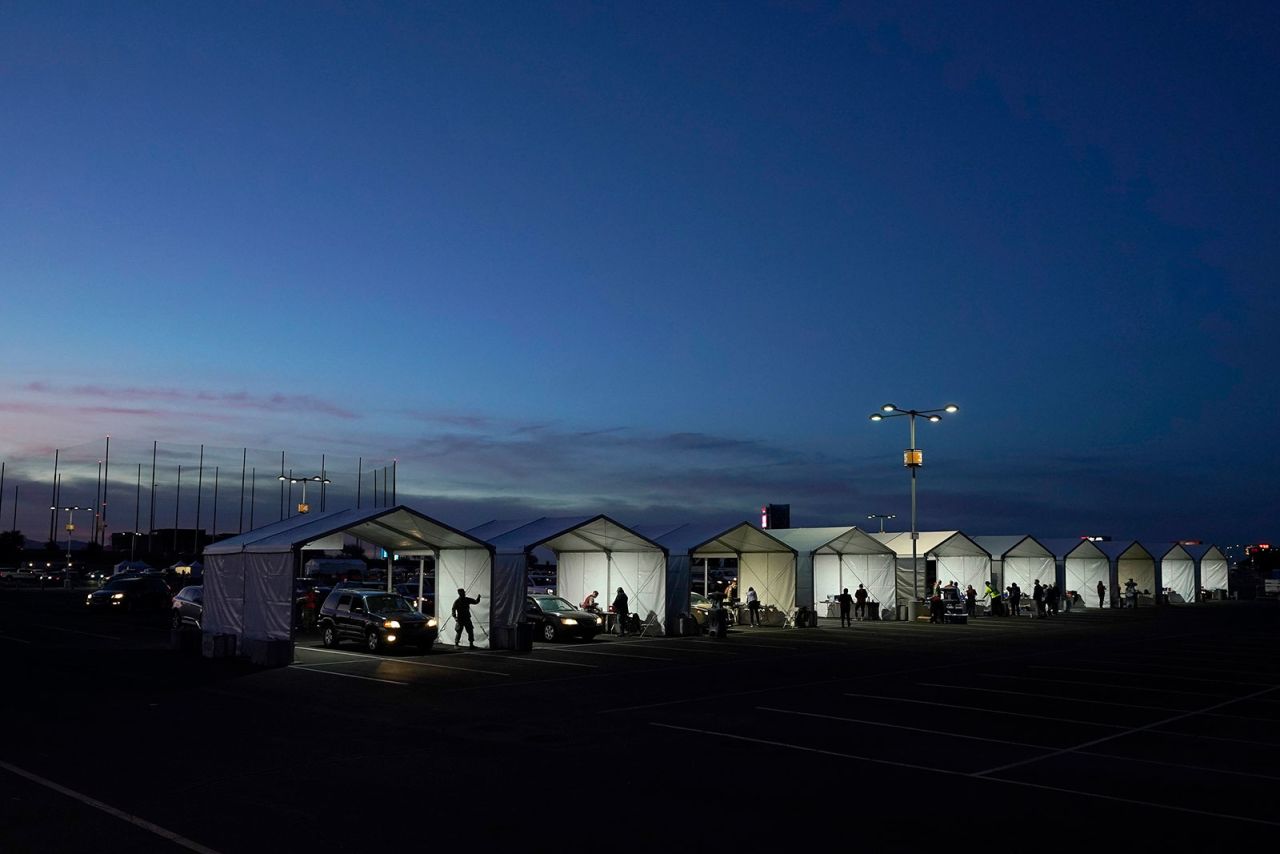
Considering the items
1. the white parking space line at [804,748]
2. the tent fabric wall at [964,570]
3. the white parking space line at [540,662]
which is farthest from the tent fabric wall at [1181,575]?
the white parking space line at [804,748]

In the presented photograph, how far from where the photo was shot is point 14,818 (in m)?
8.47

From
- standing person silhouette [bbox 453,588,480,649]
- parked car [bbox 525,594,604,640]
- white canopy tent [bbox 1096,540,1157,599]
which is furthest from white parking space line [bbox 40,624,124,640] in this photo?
white canopy tent [bbox 1096,540,1157,599]

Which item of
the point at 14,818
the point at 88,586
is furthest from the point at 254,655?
the point at 88,586

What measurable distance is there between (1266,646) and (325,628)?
27960 mm

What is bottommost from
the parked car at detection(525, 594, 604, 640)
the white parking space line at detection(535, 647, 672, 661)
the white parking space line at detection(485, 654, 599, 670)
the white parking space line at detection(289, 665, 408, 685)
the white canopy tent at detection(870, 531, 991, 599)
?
the white parking space line at detection(535, 647, 672, 661)

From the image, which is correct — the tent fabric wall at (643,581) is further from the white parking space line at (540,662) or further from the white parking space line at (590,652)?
the white parking space line at (540,662)

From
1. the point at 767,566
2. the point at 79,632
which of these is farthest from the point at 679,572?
the point at 79,632

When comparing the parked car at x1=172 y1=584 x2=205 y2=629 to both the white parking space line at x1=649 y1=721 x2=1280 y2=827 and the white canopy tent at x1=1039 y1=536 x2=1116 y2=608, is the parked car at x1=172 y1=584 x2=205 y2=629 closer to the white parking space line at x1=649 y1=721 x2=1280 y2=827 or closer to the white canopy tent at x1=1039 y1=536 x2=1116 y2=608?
the white parking space line at x1=649 y1=721 x2=1280 y2=827

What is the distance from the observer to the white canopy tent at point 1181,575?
2603 inches

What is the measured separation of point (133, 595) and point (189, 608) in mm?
15859

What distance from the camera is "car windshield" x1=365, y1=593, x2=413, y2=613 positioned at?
26.0m

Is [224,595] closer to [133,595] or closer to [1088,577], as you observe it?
[133,595]

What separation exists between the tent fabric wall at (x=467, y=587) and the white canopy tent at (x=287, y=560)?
0.09ft

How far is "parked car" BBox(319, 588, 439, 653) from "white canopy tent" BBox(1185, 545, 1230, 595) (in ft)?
197
